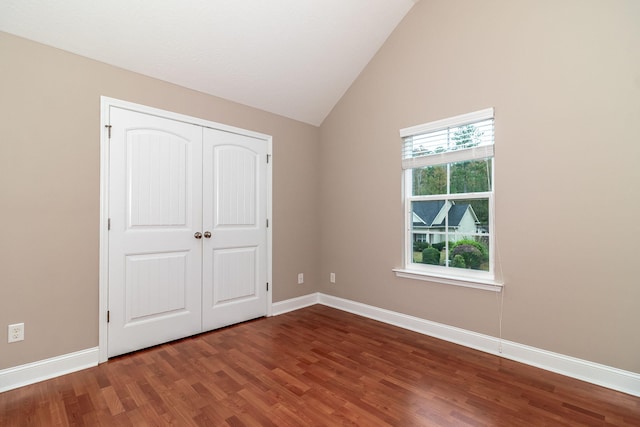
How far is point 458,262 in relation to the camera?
2.97m

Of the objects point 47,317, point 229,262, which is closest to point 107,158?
point 47,317

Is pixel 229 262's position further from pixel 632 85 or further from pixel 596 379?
pixel 632 85

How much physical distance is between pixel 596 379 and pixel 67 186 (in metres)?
4.20

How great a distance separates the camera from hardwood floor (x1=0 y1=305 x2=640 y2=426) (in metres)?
1.78

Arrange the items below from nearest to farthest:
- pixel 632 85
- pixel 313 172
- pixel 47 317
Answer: pixel 632 85
pixel 47 317
pixel 313 172

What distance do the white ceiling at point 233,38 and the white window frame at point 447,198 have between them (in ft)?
3.91

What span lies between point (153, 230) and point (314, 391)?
6.50ft

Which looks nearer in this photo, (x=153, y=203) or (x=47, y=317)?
(x=47, y=317)

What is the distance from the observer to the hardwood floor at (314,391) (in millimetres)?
1784

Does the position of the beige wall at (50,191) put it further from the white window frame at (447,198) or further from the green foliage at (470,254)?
the green foliage at (470,254)

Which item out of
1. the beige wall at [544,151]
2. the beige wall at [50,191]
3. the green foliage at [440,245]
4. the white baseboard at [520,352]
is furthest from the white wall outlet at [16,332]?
the green foliage at [440,245]

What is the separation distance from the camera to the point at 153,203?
9.13 ft

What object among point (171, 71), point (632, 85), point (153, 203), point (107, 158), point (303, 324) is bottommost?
Result: point (303, 324)

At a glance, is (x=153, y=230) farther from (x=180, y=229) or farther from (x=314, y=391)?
(x=314, y=391)
